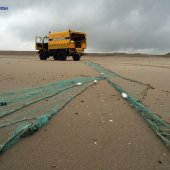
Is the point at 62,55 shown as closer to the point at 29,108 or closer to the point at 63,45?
the point at 63,45

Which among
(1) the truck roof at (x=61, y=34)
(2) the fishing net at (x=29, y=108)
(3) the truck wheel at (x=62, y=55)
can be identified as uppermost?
(1) the truck roof at (x=61, y=34)

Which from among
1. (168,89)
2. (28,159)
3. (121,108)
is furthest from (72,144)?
(168,89)

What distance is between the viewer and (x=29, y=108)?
5.40 metres

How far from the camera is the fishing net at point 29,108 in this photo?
12.8 ft

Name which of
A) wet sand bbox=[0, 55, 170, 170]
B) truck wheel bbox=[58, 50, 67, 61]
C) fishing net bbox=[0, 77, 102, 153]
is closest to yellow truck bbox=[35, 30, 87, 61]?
truck wheel bbox=[58, 50, 67, 61]

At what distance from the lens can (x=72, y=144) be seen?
12.1 feet

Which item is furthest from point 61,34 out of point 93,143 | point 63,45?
point 93,143

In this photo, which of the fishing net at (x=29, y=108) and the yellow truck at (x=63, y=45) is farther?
the yellow truck at (x=63, y=45)

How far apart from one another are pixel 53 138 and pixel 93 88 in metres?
3.87

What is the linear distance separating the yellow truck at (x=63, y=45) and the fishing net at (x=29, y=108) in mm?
18457

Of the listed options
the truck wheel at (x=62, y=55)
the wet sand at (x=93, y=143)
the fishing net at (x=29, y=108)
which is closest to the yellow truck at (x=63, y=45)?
the truck wheel at (x=62, y=55)

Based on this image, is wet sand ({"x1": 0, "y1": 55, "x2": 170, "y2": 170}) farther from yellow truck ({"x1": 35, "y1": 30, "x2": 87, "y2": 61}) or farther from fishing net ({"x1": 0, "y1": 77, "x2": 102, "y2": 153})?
yellow truck ({"x1": 35, "y1": 30, "x2": 87, "y2": 61})

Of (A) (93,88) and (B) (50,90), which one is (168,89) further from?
(B) (50,90)

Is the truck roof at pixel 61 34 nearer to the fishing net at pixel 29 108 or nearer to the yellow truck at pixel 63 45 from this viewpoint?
the yellow truck at pixel 63 45
